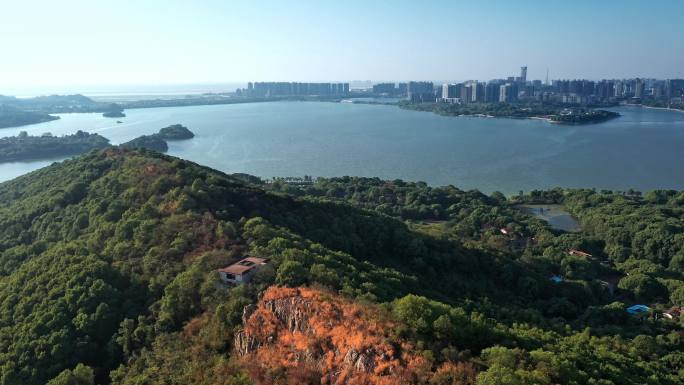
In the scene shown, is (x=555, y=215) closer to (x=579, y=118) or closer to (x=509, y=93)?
(x=579, y=118)

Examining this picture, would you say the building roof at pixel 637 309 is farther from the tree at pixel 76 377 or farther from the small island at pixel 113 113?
the small island at pixel 113 113

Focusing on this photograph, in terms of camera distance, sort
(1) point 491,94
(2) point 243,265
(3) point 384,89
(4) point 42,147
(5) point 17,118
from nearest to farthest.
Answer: (2) point 243,265 < (4) point 42,147 < (5) point 17,118 < (1) point 491,94 < (3) point 384,89

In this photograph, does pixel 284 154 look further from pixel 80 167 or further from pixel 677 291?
pixel 677 291

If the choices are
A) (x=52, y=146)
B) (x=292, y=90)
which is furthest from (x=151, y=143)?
(x=292, y=90)

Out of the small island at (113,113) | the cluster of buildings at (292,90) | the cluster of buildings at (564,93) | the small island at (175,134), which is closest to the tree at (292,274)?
the small island at (175,134)

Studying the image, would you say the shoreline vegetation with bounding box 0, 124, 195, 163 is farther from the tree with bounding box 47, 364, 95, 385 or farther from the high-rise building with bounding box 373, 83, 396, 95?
the high-rise building with bounding box 373, 83, 396, 95

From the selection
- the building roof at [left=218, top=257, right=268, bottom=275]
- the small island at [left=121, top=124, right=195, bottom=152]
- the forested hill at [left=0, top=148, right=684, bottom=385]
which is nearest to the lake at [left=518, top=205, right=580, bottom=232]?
the forested hill at [left=0, top=148, right=684, bottom=385]

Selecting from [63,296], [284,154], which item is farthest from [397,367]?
[284,154]
